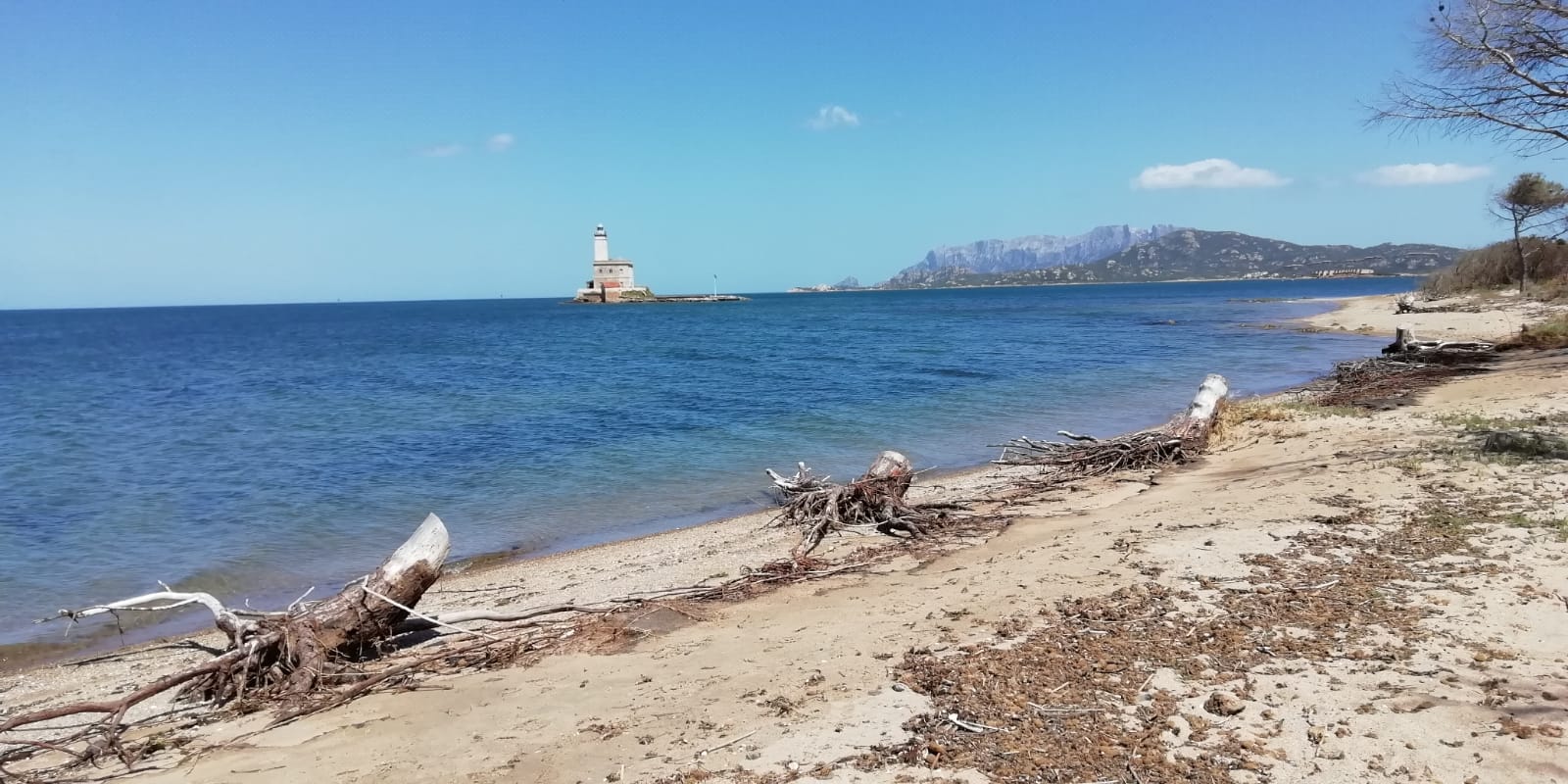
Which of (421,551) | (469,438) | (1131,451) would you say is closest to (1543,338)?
(1131,451)

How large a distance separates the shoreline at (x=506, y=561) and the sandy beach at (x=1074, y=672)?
423 millimetres

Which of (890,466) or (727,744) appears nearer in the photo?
(727,744)

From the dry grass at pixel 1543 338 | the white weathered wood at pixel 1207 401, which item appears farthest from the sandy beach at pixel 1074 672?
the dry grass at pixel 1543 338

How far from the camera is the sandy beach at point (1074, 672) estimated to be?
12.2 feet

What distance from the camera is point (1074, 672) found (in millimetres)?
4422

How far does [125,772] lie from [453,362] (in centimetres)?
3807

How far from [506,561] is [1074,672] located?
781 cm

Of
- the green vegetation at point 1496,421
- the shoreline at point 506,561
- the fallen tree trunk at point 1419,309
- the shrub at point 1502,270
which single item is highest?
the shrub at point 1502,270

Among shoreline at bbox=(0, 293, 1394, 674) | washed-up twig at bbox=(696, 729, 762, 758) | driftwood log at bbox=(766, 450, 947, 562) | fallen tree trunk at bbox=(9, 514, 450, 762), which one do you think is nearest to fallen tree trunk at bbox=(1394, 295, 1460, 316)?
shoreline at bbox=(0, 293, 1394, 674)

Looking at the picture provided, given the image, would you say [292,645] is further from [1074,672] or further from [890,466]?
[890,466]

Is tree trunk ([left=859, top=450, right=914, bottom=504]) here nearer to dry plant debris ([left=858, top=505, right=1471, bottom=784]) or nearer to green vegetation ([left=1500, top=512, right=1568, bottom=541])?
dry plant debris ([left=858, top=505, right=1471, bottom=784])

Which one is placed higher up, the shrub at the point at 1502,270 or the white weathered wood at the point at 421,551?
the shrub at the point at 1502,270

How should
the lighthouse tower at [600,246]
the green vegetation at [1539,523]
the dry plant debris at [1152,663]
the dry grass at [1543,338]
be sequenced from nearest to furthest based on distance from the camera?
the dry plant debris at [1152,663] → the green vegetation at [1539,523] → the dry grass at [1543,338] → the lighthouse tower at [600,246]

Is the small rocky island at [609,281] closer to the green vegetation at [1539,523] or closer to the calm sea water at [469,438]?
the calm sea water at [469,438]
